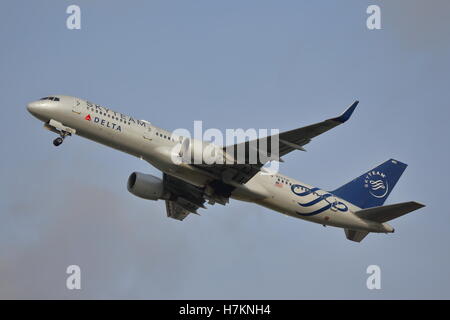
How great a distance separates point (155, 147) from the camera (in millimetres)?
45188

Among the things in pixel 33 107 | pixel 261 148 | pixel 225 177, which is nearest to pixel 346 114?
pixel 261 148

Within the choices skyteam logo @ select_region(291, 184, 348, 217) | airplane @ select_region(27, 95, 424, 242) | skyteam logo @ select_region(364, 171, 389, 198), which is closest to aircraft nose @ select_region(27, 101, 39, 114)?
airplane @ select_region(27, 95, 424, 242)

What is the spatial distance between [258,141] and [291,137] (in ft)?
7.98

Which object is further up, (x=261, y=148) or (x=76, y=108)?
(x=76, y=108)

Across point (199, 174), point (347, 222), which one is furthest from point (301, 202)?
Result: point (199, 174)

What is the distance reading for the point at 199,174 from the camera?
153 feet

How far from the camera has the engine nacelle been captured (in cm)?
5134

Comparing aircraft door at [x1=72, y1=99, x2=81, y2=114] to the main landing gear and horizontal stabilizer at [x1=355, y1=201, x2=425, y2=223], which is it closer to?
the main landing gear

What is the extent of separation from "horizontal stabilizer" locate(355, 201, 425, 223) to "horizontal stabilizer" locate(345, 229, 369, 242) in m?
2.09

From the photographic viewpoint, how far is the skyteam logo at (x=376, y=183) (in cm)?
5222

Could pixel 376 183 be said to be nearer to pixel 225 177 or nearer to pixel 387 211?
pixel 387 211

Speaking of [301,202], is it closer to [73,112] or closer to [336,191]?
[336,191]

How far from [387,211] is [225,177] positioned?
10.2 meters

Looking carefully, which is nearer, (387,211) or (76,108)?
(76,108)
